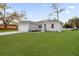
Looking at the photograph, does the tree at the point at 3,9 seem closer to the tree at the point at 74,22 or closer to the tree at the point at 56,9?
Result: the tree at the point at 56,9

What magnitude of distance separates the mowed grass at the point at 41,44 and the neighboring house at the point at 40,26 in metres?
0.07

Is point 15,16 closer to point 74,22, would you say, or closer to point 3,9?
point 3,9

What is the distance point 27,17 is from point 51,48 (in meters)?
0.60

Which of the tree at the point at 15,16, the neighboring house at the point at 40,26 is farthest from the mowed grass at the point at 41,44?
the tree at the point at 15,16

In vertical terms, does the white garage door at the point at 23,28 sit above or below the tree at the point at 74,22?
below

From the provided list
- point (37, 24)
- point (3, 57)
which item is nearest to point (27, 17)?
point (37, 24)

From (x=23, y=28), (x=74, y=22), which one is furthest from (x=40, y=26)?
(x=74, y=22)

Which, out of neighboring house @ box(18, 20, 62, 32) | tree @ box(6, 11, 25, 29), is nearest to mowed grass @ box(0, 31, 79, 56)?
neighboring house @ box(18, 20, 62, 32)

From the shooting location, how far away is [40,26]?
4.39 meters

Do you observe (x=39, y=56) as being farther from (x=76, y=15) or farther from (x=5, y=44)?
(x=76, y=15)

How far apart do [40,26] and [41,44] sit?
0.97 feet

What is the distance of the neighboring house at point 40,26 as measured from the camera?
436cm

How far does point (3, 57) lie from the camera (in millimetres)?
4102

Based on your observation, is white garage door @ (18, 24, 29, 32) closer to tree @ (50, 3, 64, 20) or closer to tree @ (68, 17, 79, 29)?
tree @ (50, 3, 64, 20)
